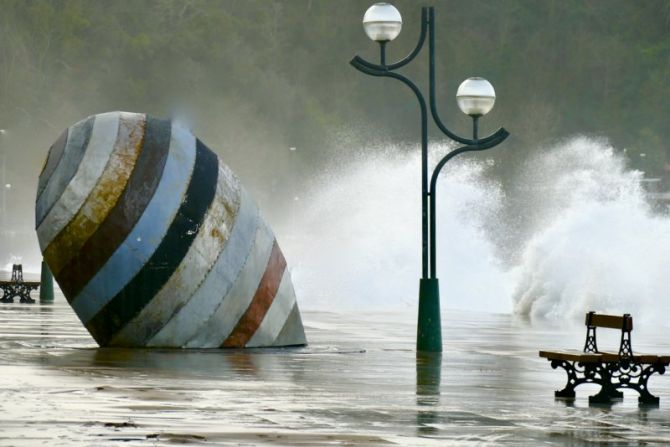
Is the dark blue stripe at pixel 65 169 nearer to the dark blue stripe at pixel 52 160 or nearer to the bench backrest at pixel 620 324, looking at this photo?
the dark blue stripe at pixel 52 160

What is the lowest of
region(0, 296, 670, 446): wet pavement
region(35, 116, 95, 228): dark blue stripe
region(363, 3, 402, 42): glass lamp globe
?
region(0, 296, 670, 446): wet pavement

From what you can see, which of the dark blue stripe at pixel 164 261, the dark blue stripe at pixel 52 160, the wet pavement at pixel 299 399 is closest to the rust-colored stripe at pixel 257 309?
the wet pavement at pixel 299 399

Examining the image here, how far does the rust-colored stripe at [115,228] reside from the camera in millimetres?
18672

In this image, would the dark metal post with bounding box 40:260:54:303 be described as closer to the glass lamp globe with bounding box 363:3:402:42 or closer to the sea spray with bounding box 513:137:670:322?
the sea spray with bounding box 513:137:670:322

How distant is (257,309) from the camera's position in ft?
64.4

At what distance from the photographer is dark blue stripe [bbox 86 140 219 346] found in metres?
18.8

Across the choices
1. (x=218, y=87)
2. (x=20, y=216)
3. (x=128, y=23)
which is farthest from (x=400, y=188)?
(x=128, y=23)

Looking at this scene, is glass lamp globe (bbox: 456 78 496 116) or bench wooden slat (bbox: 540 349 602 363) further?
glass lamp globe (bbox: 456 78 496 116)

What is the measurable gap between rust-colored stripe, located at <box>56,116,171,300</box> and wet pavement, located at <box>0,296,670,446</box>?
741 millimetres

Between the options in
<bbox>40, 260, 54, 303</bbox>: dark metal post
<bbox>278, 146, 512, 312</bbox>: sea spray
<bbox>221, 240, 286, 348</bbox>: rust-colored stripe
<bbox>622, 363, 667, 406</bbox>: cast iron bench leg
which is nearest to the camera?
<bbox>622, 363, 667, 406</bbox>: cast iron bench leg

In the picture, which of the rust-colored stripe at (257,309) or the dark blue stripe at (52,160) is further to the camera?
the rust-colored stripe at (257,309)

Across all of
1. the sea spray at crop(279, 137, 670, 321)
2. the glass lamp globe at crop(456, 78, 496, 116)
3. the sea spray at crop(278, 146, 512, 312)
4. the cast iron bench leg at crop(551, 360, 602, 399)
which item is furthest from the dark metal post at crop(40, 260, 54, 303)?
the cast iron bench leg at crop(551, 360, 602, 399)

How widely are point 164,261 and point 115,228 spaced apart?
22.7 inches

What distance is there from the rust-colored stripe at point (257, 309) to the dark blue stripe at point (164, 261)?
99 cm
